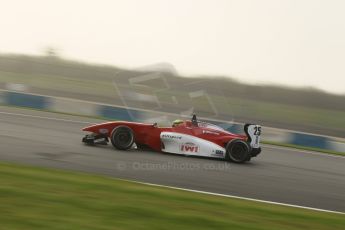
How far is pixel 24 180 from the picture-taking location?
671cm

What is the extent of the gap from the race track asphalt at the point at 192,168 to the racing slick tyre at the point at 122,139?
0.17 m

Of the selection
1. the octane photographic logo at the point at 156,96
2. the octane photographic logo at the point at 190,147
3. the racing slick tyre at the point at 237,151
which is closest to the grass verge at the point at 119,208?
the octane photographic logo at the point at 190,147

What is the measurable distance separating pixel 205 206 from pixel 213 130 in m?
4.18

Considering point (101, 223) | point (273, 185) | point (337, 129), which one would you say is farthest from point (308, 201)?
point (337, 129)

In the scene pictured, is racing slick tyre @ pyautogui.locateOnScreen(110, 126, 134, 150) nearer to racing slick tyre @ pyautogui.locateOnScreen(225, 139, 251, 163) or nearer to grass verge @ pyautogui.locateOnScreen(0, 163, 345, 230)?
racing slick tyre @ pyautogui.locateOnScreen(225, 139, 251, 163)

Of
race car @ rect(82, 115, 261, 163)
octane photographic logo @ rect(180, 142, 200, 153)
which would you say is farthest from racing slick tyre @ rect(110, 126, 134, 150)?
octane photographic logo @ rect(180, 142, 200, 153)

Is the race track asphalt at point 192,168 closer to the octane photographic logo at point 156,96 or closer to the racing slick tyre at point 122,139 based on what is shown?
the racing slick tyre at point 122,139

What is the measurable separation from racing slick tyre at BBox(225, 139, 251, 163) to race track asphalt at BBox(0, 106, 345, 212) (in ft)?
0.57

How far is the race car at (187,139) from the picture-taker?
1032cm

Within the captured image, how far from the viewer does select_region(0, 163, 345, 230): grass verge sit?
5152mm

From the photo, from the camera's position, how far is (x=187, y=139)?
10.3 metres

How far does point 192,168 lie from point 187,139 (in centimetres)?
99

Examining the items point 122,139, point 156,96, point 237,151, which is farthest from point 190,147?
point 156,96

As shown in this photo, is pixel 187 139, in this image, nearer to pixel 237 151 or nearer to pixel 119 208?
pixel 237 151
